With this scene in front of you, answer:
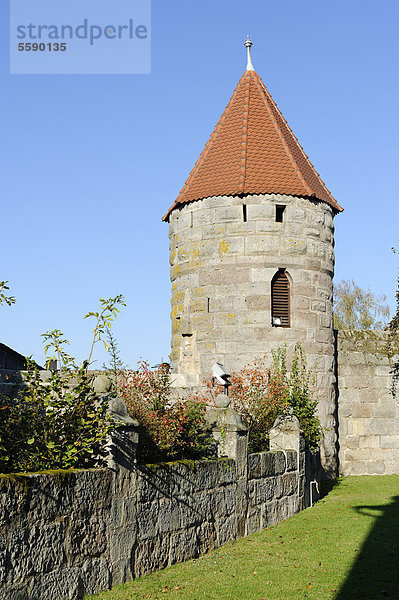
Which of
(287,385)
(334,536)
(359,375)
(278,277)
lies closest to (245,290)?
(278,277)

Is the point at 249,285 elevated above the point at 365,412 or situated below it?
above

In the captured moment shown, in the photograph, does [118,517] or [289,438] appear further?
[289,438]

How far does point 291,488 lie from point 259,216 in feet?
20.4

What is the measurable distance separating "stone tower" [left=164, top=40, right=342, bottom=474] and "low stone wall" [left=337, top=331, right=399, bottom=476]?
0.79 m

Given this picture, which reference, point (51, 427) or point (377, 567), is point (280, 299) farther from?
point (51, 427)

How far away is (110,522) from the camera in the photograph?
20.1ft

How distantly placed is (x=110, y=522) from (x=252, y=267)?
28.9 feet

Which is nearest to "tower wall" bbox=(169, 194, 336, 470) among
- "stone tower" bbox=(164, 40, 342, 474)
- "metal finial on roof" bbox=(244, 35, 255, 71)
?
"stone tower" bbox=(164, 40, 342, 474)

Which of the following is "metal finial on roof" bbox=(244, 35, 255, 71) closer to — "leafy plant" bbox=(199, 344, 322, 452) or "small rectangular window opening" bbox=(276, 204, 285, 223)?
"small rectangular window opening" bbox=(276, 204, 285, 223)

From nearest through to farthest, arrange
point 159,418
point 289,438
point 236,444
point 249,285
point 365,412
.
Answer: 1. point 159,418
2. point 236,444
3. point 289,438
4. point 249,285
5. point 365,412

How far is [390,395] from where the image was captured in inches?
633

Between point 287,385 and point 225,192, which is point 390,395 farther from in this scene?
point 225,192

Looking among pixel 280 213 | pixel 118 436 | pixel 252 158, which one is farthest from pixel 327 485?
pixel 118 436

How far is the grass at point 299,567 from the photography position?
243 inches
